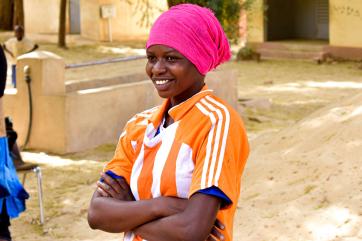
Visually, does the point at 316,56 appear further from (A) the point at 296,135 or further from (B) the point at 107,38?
(A) the point at 296,135

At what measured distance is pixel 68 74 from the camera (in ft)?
51.7

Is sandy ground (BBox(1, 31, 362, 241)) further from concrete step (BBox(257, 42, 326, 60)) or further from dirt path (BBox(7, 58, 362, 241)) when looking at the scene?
concrete step (BBox(257, 42, 326, 60))

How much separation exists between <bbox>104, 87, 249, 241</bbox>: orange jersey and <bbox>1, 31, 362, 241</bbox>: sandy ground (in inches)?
93.1

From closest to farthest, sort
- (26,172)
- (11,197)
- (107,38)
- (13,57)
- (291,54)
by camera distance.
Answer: (11,197) → (26,172) → (13,57) → (291,54) → (107,38)

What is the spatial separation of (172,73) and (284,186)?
334 cm

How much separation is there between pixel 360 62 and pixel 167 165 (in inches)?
631

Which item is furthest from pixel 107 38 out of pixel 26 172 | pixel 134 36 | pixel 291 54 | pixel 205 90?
pixel 205 90

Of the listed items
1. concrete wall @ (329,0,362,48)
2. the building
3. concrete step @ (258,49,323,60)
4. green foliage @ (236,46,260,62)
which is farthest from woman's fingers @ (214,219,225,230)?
the building

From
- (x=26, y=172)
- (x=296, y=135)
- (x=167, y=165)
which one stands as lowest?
(x=26, y=172)

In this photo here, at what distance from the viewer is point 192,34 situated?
7.07 feet

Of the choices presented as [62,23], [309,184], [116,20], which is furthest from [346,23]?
[309,184]

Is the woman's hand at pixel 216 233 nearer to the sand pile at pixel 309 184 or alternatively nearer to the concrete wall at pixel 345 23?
the sand pile at pixel 309 184

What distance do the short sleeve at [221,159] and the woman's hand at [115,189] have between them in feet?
0.86

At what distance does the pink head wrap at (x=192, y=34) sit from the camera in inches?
84.9
